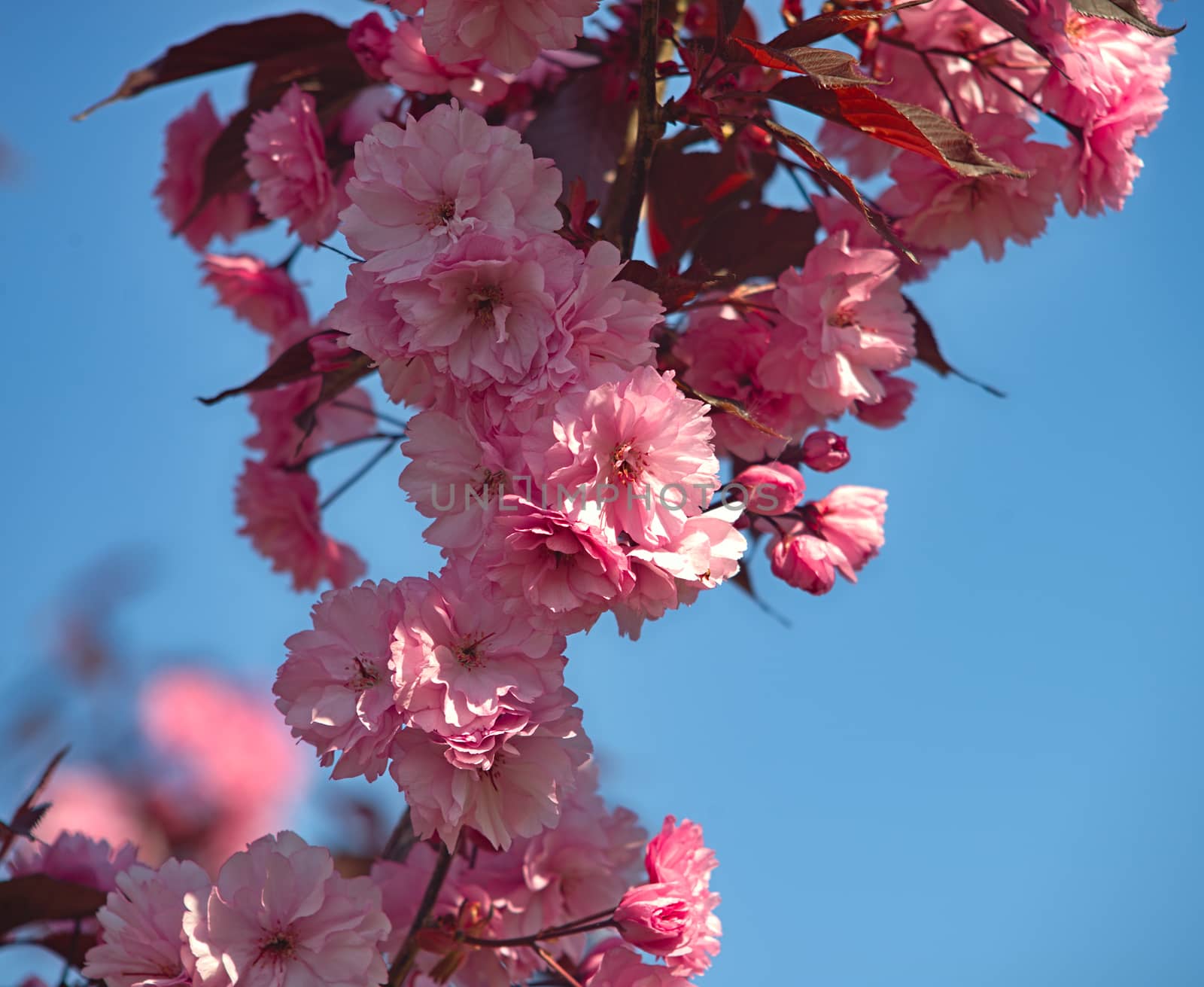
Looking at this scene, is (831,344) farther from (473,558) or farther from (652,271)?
(473,558)

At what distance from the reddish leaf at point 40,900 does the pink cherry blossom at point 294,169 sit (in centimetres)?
79

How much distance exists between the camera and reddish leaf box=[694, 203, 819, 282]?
1.38 m

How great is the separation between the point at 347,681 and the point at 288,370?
0.53 meters

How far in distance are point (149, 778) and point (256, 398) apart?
4.01 feet

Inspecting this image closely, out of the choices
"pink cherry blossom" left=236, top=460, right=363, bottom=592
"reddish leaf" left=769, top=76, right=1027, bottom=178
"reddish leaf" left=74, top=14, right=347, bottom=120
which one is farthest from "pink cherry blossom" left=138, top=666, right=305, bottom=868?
"reddish leaf" left=769, top=76, right=1027, bottom=178

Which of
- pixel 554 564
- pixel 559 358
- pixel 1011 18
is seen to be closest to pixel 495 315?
pixel 559 358

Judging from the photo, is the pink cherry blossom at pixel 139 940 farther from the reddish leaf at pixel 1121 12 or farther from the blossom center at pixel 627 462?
the reddish leaf at pixel 1121 12

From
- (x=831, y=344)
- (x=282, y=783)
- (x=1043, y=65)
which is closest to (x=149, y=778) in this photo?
(x=282, y=783)

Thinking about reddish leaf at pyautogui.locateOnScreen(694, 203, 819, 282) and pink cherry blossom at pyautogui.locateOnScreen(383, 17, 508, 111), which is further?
reddish leaf at pyautogui.locateOnScreen(694, 203, 819, 282)

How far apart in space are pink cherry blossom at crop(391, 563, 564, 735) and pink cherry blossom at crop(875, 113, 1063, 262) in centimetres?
74

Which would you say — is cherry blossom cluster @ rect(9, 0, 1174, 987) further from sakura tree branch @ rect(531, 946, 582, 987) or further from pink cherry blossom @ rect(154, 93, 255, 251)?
pink cherry blossom @ rect(154, 93, 255, 251)

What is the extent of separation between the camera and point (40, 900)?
1.20 metres

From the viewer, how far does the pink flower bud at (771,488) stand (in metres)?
1.12

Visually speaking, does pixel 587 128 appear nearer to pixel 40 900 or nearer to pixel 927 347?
pixel 927 347
